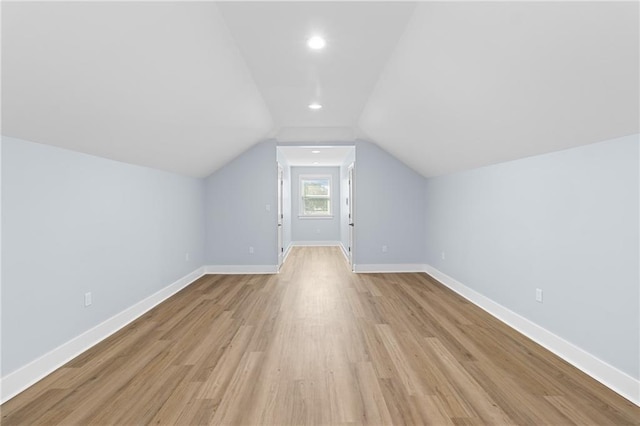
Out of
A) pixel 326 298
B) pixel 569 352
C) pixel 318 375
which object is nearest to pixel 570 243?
pixel 569 352

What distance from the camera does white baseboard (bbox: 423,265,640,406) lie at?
80.1 inches

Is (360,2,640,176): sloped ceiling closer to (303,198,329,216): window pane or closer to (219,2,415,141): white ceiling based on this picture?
(219,2,415,141): white ceiling

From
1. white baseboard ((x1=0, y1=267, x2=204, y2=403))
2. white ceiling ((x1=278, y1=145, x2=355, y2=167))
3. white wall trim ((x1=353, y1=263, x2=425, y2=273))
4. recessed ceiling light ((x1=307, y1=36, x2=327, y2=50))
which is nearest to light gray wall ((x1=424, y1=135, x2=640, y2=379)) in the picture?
white wall trim ((x1=353, y1=263, x2=425, y2=273))

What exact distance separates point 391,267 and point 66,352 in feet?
15.4

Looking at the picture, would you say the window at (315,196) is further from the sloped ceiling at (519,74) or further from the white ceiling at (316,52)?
the sloped ceiling at (519,74)

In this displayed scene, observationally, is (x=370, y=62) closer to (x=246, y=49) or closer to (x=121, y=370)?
(x=246, y=49)

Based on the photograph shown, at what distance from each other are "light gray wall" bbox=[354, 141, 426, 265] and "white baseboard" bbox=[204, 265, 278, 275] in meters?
1.69

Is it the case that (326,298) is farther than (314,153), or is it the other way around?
(314,153)

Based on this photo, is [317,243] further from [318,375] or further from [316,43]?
[316,43]

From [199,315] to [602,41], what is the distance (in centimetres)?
400

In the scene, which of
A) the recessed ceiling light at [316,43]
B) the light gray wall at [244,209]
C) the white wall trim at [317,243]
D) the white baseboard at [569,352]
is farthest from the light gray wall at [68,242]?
the white wall trim at [317,243]

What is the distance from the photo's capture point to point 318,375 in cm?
231

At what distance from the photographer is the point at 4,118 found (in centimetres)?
191

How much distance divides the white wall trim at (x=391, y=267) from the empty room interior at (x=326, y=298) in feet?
5.22
